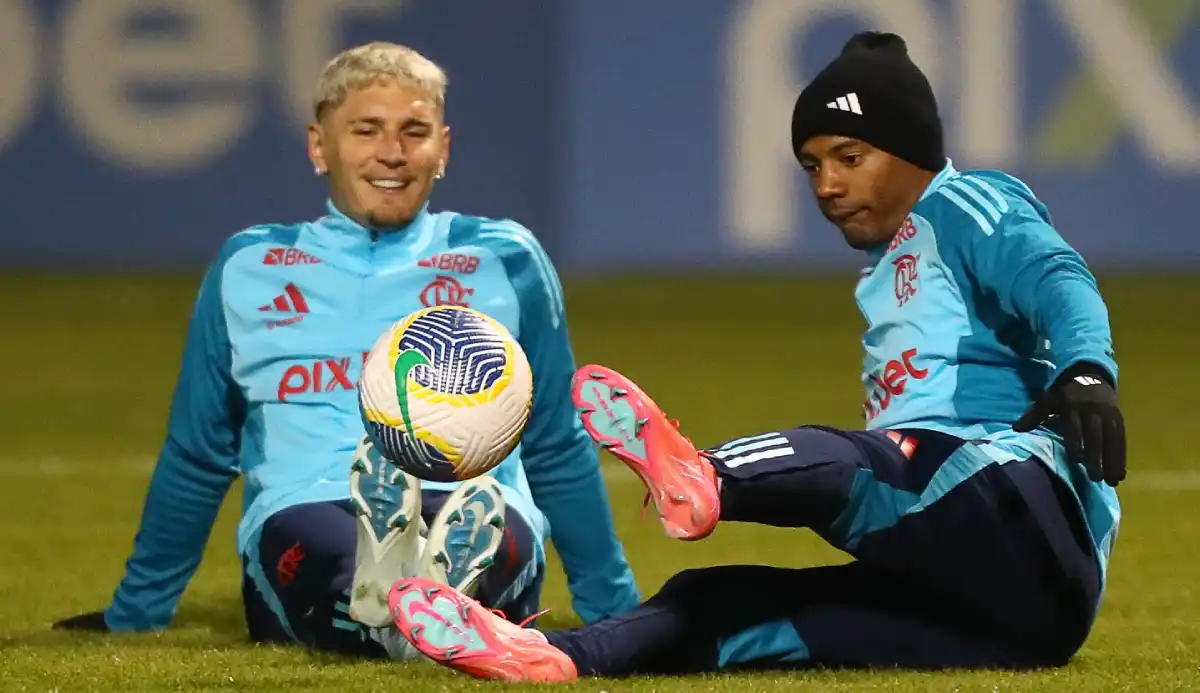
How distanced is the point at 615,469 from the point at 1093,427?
14.4 ft

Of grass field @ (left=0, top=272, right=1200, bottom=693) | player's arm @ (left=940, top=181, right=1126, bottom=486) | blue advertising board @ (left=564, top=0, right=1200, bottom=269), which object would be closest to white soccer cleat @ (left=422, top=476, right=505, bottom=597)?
grass field @ (left=0, top=272, right=1200, bottom=693)

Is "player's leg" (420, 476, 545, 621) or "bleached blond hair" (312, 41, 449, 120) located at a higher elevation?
"bleached blond hair" (312, 41, 449, 120)

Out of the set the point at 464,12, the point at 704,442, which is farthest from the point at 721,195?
the point at 704,442

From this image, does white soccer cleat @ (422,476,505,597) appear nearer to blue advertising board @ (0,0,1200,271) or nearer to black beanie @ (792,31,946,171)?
black beanie @ (792,31,946,171)

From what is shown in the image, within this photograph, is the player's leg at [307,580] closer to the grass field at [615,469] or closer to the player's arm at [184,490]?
the grass field at [615,469]

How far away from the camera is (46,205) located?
1323 centimetres

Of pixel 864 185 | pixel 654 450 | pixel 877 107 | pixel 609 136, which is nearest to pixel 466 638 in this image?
pixel 654 450

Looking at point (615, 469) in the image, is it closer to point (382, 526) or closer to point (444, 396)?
point (382, 526)

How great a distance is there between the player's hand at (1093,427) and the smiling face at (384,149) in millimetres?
1613

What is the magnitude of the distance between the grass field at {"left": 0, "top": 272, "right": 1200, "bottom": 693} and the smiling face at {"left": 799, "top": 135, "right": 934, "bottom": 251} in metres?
0.85

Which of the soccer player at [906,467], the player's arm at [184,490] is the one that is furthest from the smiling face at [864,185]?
the player's arm at [184,490]

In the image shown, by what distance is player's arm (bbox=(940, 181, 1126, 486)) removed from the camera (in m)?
3.24

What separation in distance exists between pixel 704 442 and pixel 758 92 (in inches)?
220

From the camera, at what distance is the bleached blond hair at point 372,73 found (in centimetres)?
Answer: 441
